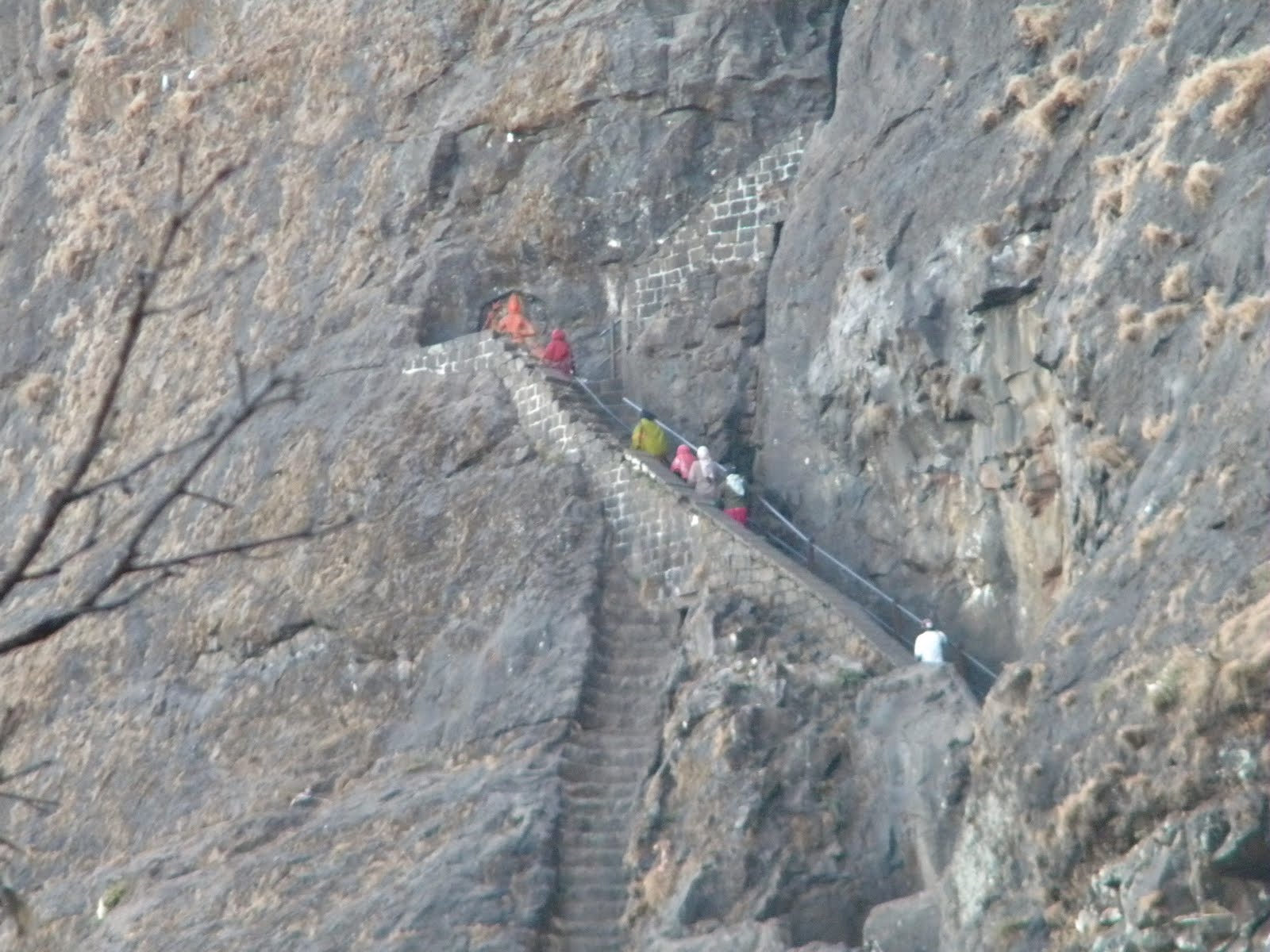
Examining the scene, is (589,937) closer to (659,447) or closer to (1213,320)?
(659,447)

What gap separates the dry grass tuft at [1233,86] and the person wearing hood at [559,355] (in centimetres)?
965

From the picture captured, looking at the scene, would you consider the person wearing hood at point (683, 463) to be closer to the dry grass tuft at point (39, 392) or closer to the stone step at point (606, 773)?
the stone step at point (606, 773)

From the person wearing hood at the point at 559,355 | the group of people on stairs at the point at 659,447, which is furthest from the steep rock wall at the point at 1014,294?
the person wearing hood at the point at 559,355

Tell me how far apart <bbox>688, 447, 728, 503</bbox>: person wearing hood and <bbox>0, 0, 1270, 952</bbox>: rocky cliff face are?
2.33 ft

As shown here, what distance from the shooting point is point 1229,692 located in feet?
56.0

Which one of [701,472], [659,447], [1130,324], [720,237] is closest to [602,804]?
[701,472]

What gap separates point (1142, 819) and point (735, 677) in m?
6.63

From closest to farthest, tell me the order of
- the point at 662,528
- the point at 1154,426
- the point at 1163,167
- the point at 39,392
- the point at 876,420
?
the point at 1154,426 → the point at 1163,167 → the point at 876,420 → the point at 662,528 → the point at 39,392

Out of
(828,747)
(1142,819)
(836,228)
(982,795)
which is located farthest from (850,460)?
(1142,819)

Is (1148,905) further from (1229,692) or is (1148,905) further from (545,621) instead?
(545,621)

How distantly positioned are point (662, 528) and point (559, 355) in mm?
4011

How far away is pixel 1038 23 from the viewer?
1029 inches

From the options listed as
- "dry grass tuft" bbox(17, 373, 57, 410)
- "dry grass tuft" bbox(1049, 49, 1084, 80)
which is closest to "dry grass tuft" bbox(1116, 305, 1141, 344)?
"dry grass tuft" bbox(1049, 49, 1084, 80)

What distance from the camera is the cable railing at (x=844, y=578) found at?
24141 millimetres
